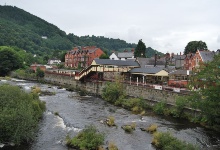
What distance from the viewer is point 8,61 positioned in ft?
320

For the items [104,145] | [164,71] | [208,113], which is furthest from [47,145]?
[164,71]

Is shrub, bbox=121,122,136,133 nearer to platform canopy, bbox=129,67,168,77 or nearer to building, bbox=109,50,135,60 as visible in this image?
platform canopy, bbox=129,67,168,77

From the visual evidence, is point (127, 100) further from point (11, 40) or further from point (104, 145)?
point (11, 40)

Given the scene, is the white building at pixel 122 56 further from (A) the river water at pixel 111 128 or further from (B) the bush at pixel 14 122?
(B) the bush at pixel 14 122

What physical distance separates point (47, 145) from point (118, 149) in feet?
21.6

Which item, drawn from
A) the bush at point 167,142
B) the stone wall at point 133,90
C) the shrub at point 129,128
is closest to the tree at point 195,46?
the stone wall at point 133,90

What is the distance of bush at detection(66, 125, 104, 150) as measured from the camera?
72.0 feet

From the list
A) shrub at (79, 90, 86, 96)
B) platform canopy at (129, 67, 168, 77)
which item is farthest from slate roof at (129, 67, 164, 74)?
shrub at (79, 90, 86, 96)

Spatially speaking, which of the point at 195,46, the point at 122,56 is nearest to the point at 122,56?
the point at 122,56

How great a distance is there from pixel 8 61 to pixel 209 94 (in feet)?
282

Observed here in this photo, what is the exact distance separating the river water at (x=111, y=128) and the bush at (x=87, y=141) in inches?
34.5

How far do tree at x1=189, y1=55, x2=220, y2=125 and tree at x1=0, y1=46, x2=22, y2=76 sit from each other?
82691 millimetres

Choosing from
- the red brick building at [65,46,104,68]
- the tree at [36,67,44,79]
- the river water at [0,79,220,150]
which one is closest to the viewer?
the river water at [0,79,220,150]

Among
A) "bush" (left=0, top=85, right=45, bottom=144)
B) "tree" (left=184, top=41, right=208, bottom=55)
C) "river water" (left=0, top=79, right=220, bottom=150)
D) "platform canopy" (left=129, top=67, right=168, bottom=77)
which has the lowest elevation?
"river water" (left=0, top=79, right=220, bottom=150)
